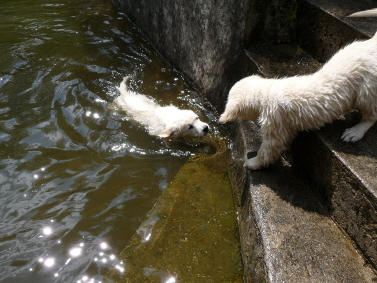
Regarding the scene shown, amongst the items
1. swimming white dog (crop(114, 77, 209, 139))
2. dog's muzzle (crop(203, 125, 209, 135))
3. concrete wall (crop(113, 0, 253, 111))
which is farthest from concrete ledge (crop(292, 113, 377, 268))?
concrete wall (crop(113, 0, 253, 111))

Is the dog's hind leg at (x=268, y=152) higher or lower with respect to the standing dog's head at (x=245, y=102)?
lower

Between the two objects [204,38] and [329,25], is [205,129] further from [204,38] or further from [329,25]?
[329,25]

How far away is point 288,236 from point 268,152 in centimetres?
84

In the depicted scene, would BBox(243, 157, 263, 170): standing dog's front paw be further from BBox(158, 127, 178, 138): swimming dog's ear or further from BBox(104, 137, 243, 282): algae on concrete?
BBox(158, 127, 178, 138): swimming dog's ear

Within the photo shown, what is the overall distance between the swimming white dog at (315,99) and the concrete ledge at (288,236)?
308mm

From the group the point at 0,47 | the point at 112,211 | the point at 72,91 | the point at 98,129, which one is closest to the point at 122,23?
the point at 0,47

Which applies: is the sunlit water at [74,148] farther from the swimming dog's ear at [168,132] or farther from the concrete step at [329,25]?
the concrete step at [329,25]

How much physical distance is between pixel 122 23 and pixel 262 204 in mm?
6237

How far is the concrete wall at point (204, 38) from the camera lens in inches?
183

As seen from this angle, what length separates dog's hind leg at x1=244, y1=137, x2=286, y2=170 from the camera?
127 inches

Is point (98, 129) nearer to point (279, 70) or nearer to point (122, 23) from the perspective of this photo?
point (279, 70)

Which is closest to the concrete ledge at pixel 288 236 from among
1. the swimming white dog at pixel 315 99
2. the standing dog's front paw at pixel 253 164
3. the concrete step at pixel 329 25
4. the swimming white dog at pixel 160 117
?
the standing dog's front paw at pixel 253 164

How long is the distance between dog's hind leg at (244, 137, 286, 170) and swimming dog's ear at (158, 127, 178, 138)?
4.61 ft

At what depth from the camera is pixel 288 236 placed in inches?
108
